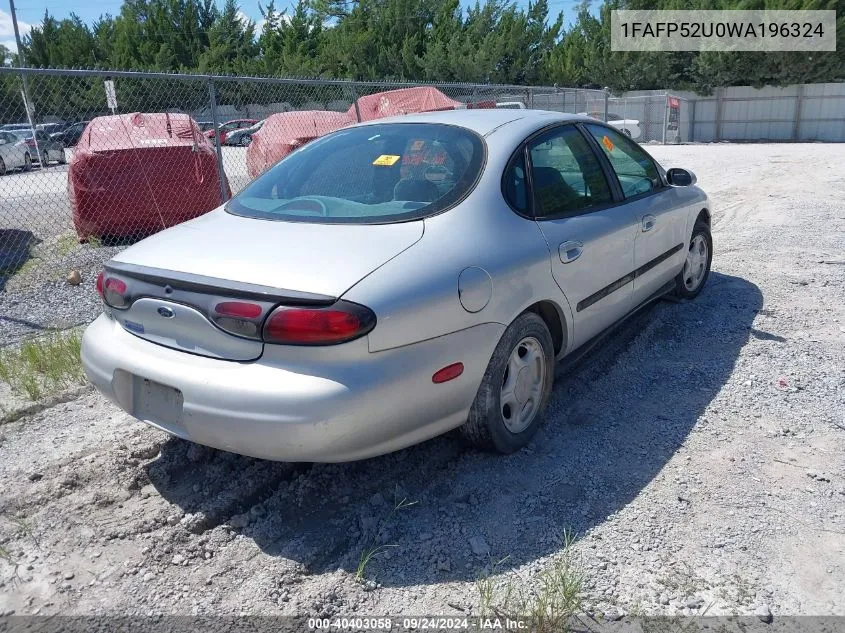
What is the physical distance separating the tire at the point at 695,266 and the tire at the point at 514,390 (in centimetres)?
223

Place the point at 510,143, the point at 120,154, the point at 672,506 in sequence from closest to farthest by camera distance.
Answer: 1. the point at 672,506
2. the point at 510,143
3. the point at 120,154

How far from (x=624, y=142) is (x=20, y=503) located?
401 cm

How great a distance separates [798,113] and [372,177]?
111 ft

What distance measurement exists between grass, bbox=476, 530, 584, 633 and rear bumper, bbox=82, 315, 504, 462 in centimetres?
66

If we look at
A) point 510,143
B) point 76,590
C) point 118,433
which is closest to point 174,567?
point 76,590

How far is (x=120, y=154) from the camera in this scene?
820 cm

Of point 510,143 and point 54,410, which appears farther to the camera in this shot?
point 54,410

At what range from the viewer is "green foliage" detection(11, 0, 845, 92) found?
3975cm

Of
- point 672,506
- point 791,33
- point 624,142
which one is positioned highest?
point 791,33

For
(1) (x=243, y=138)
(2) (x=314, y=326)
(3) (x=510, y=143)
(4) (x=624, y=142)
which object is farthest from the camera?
(1) (x=243, y=138)

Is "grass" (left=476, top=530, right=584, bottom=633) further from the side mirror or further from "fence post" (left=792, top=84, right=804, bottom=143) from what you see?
"fence post" (left=792, top=84, right=804, bottom=143)

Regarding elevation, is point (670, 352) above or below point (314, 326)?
below

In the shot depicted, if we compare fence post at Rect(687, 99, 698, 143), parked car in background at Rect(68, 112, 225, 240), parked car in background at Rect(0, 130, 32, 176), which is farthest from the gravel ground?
fence post at Rect(687, 99, 698, 143)

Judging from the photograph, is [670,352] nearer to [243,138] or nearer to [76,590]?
[76,590]
